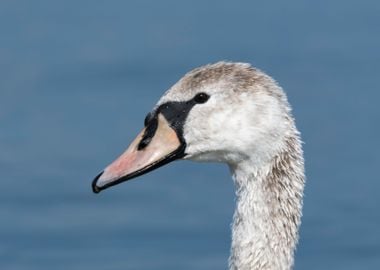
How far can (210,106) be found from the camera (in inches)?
518

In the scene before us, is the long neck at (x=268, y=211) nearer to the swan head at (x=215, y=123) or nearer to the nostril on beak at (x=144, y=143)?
the swan head at (x=215, y=123)

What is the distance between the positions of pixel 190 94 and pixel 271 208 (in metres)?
0.91

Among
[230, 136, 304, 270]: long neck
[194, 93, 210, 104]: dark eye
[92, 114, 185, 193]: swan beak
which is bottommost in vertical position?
[230, 136, 304, 270]: long neck

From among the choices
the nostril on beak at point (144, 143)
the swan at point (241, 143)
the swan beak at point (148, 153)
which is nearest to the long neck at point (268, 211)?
the swan at point (241, 143)

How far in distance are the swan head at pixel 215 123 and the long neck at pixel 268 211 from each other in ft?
0.33

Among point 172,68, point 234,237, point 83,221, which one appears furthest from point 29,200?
point 234,237

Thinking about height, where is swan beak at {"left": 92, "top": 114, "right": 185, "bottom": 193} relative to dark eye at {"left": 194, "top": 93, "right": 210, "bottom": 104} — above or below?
below

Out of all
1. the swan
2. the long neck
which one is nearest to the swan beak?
the swan

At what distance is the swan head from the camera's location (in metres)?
13.0

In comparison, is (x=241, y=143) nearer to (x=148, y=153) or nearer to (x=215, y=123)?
(x=215, y=123)

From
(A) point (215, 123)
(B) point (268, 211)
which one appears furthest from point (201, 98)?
(B) point (268, 211)

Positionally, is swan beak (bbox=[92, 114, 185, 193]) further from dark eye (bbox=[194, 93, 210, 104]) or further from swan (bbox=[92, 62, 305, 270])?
dark eye (bbox=[194, 93, 210, 104])

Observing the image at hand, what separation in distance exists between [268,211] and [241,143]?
524 mm

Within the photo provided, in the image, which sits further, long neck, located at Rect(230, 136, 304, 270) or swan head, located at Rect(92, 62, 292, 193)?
long neck, located at Rect(230, 136, 304, 270)
